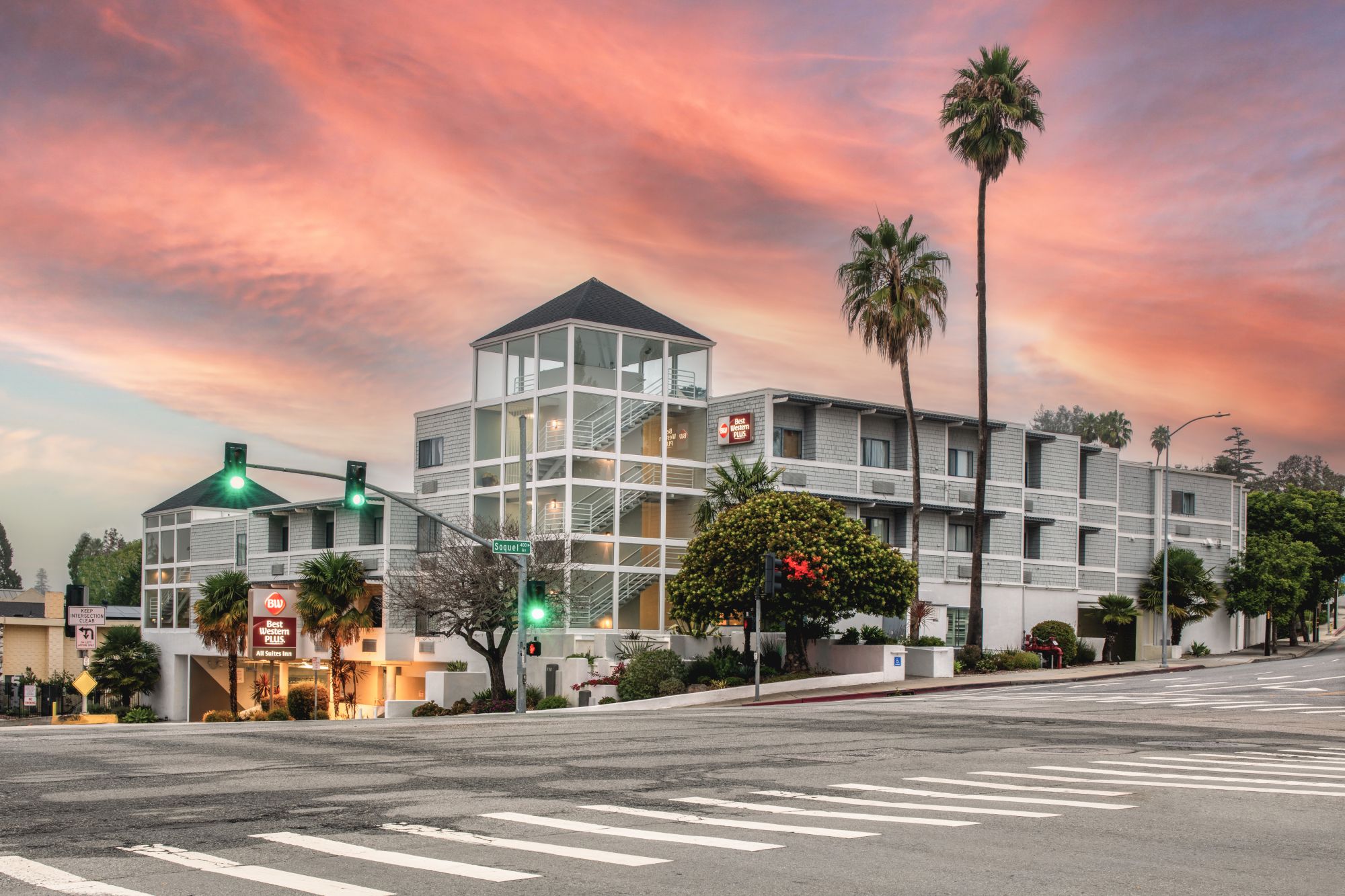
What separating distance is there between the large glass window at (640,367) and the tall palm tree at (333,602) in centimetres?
1435

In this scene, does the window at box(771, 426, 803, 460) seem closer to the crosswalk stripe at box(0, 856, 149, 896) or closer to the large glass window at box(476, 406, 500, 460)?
the large glass window at box(476, 406, 500, 460)

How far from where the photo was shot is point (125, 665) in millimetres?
73500

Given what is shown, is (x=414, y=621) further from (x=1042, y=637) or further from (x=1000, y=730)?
(x=1000, y=730)

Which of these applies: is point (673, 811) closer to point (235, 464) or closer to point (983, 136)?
point (235, 464)

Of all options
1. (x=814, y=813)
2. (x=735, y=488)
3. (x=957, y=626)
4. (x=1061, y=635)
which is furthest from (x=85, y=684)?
(x=1061, y=635)

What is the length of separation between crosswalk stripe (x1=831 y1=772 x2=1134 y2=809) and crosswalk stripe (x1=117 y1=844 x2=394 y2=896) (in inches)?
282

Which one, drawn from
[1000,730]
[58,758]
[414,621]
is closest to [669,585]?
[414,621]

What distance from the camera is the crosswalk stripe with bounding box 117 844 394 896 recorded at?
28.5 feet

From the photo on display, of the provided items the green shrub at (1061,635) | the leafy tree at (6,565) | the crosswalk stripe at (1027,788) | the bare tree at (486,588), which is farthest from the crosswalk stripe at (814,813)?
the leafy tree at (6,565)

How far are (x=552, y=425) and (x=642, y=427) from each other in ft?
12.8

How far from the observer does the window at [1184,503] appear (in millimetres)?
69875

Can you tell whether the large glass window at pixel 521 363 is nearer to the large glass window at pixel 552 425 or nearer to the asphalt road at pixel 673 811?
the large glass window at pixel 552 425

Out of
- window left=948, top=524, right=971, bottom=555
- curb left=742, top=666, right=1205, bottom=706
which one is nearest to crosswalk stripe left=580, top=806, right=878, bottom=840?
curb left=742, top=666, right=1205, bottom=706

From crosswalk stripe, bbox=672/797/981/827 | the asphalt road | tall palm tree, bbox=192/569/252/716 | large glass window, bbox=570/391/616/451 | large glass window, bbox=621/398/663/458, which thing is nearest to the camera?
the asphalt road
